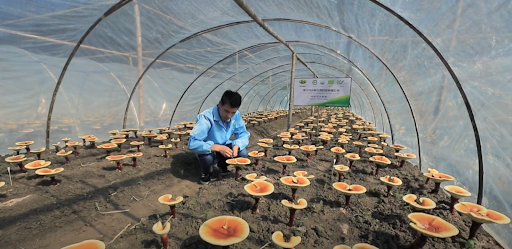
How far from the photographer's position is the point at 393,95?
10.3 metres

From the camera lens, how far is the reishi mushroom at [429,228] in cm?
229

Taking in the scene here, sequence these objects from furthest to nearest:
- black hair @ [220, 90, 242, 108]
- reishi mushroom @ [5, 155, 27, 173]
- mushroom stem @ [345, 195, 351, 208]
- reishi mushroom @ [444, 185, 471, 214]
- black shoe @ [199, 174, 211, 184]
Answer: black shoe @ [199, 174, 211, 184] → reishi mushroom @ [5, 155, 27, 173] → black hair @ [220, 90, 242, 108] → mushroom stem @ [345, 195, 351, 208] → reishi mushroom @ [444, 185, 471, 214]

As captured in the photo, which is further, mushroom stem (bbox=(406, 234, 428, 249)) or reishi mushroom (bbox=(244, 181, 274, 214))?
reishi mushroom (bbox=(244, 181, 274, 214))

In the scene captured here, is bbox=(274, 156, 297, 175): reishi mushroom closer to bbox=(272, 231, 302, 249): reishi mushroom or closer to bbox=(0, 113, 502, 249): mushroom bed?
bbox=(0, 113, 502, 249): mushroom bed

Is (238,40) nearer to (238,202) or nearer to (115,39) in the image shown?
(115,39)

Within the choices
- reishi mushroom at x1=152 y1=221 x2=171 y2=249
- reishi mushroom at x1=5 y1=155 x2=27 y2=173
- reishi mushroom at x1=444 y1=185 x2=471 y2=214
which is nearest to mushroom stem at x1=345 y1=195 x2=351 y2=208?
reishi mushroom at x1=444 y1=185 x2=471 y2=214

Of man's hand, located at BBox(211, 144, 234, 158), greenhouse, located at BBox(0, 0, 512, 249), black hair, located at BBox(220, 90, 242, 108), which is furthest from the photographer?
man's hand, located at BBox(211, 144, 234, 158)

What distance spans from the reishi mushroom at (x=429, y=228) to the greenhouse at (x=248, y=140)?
0.6 inches

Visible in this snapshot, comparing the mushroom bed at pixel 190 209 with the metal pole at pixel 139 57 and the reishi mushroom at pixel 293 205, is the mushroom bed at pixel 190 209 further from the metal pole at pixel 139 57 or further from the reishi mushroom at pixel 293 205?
the metal pole at pixel 139 57

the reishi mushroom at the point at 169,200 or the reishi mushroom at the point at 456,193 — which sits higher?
the reishi mushroom at the point at 456,193

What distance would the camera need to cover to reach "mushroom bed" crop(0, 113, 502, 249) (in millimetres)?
2975

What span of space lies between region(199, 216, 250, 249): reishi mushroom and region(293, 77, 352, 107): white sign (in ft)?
21.8

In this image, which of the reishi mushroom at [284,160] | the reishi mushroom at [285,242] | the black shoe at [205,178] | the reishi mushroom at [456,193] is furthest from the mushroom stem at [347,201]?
the black shoe at [205,178]

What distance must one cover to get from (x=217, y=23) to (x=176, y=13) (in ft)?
4.39
